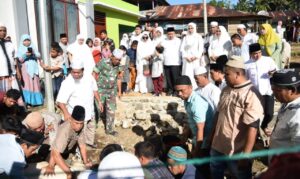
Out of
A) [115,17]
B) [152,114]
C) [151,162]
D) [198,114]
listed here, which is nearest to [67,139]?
[151,162]

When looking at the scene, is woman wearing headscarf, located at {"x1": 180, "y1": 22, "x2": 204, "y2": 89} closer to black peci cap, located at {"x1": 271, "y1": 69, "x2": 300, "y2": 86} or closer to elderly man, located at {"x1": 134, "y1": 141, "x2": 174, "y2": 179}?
elderly man, located at {"x1": 134, "y1": 141, "x2": 174, "y2": 179}

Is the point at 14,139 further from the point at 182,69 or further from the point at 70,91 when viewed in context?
the point at 182,69

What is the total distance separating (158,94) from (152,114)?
43.4 inches

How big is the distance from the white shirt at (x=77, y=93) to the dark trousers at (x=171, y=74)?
3.23 metres

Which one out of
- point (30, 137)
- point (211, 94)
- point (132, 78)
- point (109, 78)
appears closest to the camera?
point (30, 137)

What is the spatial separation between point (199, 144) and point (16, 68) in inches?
153

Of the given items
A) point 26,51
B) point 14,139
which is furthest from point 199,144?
point 26,51

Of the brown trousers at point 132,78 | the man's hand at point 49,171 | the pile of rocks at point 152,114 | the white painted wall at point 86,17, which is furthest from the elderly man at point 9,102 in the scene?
the white painted wall at point 86,17

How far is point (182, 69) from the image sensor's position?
7941mm

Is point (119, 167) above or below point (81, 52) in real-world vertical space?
below

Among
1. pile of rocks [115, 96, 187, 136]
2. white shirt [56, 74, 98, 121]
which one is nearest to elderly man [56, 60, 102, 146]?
white shirt [56, 74, 98, 121]

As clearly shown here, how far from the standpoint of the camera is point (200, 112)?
376cm

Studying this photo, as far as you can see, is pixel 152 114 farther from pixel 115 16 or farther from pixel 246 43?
pixel 115 16

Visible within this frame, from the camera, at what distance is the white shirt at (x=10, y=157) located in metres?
2.93
